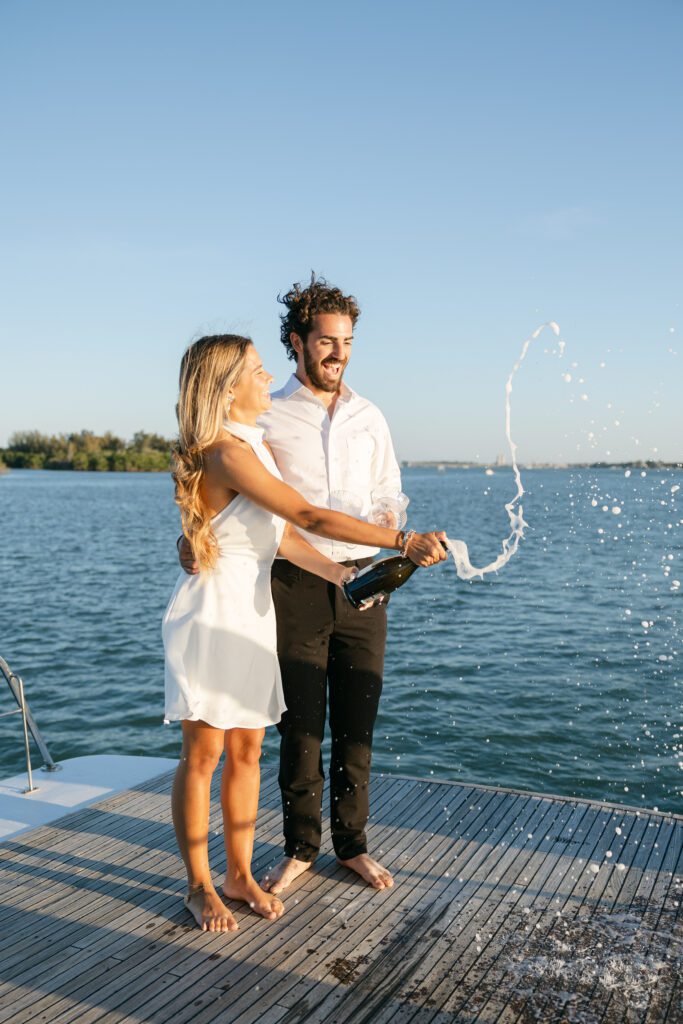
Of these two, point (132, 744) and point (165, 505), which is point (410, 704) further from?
point (165, 505)

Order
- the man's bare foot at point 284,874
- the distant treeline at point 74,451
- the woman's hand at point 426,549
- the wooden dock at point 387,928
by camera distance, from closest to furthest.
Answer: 1. the wooden dock at point 387,928
2. the woman's hand at point 426,549
3. the man's bare foot at point 284,874
4. the distant treeline at point 74,451

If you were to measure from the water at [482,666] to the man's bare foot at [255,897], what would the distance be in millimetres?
3566

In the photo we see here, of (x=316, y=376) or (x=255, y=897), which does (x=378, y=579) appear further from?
(x=255, y=897)

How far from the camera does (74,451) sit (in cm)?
10738

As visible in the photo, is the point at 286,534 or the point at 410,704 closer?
the point at 286,534

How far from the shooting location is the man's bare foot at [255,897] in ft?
9.76

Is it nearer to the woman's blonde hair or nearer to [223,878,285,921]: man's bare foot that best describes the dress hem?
the woman's blonde hair

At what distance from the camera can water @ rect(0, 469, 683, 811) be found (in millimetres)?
7648

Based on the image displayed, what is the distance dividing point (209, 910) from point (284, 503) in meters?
1.47

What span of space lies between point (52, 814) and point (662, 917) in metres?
2.76

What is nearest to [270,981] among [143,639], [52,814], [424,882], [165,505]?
[424,882]

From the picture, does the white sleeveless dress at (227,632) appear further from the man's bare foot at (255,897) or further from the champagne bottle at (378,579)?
the man's bare foot at (255,897)

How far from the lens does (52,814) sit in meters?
4.04

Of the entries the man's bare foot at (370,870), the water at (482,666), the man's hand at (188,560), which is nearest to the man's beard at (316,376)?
the man's hand at (188,560)
